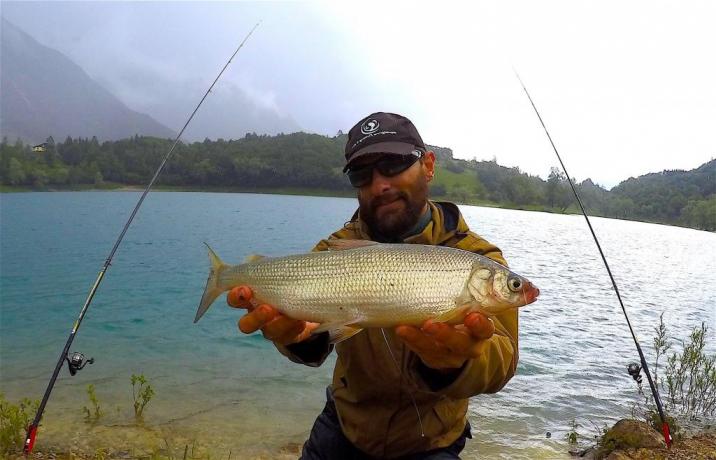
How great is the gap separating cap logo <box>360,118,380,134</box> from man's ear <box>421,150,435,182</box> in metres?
0.49

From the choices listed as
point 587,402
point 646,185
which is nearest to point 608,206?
point 646,185

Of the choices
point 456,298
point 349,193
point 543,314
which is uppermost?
point 349,193

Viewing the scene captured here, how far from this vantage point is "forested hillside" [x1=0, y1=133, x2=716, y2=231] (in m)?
115

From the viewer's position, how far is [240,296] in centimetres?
347

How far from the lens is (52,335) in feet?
46.5

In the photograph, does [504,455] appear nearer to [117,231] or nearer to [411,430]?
[411,430]

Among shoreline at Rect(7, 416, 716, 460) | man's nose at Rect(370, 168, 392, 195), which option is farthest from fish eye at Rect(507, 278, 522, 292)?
shoreline at Rect(7, 416, 716, 460)

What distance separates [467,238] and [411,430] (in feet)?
5.25

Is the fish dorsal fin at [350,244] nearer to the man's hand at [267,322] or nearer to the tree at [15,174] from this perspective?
the man's hand at [267,322]

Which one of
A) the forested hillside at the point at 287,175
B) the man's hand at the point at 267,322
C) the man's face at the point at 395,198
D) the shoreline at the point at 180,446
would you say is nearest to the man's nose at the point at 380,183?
the man's face at the point at 395,198

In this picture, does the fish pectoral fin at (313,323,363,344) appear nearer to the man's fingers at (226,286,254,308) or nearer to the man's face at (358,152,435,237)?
the man's fingers at (226,286,254,308)

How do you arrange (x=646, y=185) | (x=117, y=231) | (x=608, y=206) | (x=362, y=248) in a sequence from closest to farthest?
(x=362, y=248), (x=117, y=231), (x=608, y=206), (x=646, y=185)

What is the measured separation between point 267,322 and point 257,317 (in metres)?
0.09

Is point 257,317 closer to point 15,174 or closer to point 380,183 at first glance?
point 380,183
